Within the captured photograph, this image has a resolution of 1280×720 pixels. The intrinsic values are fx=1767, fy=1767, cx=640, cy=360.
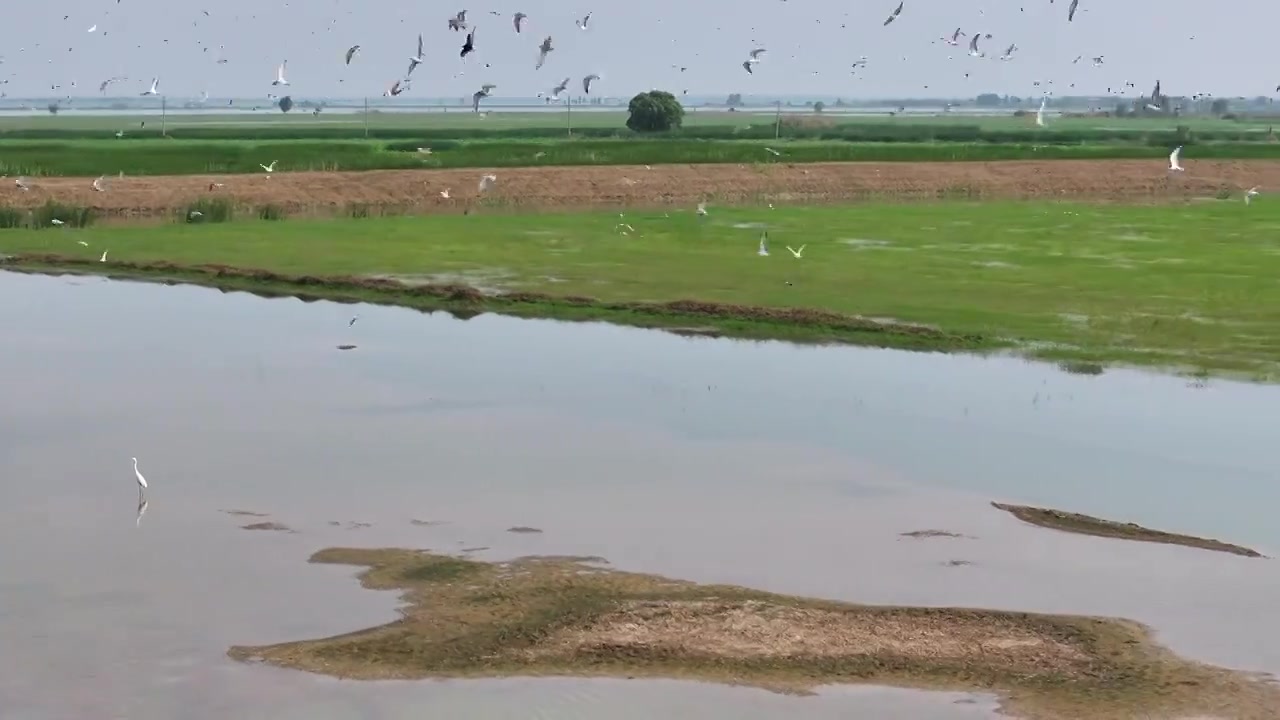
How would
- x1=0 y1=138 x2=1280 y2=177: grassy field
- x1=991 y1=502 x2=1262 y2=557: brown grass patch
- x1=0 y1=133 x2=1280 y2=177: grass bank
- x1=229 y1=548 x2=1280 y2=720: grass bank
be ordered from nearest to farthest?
x1=229 y1=548 x2=1280 y2=720: grass bank
x1=991 y1=502 x2=1262 y2=557: brown grass patch
x1=0 y1=133 x2=1280 y2=177: grass bank
x1=0 y1=138 x2=1280 y2=177: grassy field

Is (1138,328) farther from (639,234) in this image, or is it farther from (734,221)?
(734,221)

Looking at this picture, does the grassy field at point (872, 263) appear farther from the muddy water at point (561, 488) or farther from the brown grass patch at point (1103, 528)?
the brown grass patch at point (1103, 528)

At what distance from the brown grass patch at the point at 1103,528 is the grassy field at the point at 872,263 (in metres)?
9.59

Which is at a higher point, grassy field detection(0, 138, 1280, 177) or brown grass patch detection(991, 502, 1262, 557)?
brown grass patch detection(991, 502, 1262, 557)

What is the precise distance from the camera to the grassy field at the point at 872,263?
30.2 m

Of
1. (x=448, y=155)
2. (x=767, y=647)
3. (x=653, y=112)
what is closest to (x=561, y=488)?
(x=767, y=647)

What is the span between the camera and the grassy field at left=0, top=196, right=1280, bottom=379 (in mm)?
30156

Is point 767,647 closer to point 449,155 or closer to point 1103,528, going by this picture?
point 1103,528

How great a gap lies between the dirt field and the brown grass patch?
141ft

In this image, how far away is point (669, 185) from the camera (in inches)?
2707

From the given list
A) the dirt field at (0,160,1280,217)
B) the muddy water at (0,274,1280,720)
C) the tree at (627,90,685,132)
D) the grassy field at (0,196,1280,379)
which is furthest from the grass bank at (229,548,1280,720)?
the tree at (627,90,685,132)

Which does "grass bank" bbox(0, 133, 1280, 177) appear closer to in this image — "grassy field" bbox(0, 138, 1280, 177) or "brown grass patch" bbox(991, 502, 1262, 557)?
"grassy field" bbox(0, 138, 1280, 177)

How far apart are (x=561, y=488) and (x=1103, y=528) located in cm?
561

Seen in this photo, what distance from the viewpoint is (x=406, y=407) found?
23562 mm
